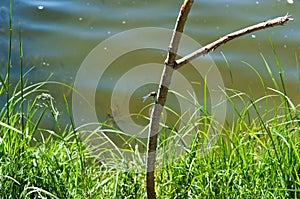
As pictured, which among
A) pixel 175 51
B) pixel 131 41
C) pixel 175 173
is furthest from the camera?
pixel 131 41

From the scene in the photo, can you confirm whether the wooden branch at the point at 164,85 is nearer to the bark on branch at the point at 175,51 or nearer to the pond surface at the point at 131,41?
the bark on branch at the point at 175,51

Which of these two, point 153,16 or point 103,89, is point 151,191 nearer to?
point 103,89

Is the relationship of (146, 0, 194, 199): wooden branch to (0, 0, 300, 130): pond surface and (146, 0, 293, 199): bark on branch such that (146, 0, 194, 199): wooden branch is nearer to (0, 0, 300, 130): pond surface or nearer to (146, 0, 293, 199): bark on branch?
(146, 0, 293, 199): bark on branch

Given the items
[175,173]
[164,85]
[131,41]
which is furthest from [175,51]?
[131,41]

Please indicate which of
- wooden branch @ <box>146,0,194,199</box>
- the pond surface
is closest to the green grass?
wooden branch @ <box>146,0,194,199</box>

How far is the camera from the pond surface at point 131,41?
2990 millimetres

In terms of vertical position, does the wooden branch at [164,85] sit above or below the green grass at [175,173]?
above

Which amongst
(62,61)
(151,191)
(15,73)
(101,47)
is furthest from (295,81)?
(151,191)

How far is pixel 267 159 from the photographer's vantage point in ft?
5.24

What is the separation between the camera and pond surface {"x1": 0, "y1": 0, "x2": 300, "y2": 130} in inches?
118

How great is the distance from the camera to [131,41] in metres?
3.28

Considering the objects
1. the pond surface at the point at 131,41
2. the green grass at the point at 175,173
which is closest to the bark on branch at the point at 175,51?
the green grass at the point at 175,173

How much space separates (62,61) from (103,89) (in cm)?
36

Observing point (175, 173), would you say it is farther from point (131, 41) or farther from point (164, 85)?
point (131, 41)
